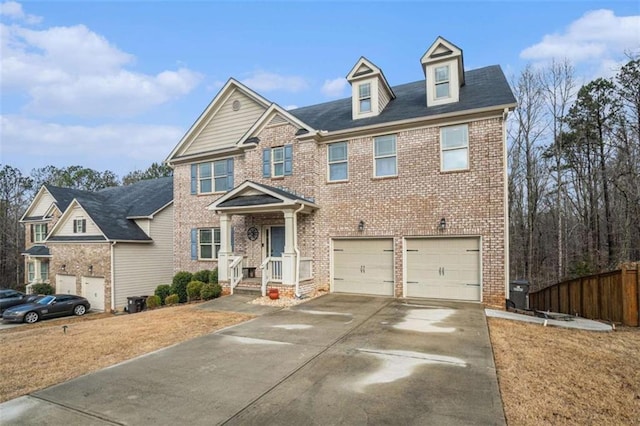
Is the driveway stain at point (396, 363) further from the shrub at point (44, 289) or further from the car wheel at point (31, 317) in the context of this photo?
the shrub at point (44, 289)

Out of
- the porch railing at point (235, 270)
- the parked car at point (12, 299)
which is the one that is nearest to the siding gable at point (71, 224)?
the parked car at point (12, 299)

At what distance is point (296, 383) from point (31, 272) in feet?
98.6

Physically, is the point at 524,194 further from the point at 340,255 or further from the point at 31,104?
the point at 31,104

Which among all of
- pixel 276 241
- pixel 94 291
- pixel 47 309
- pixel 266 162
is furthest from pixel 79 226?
pixel 276 241

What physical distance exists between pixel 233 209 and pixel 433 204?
23.6 feet

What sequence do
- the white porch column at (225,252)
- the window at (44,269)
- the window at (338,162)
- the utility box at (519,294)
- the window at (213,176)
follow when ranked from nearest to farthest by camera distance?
the utility box at (519,294) → the window at (338,162) → the white porch column at (225,252) → the window at (213,176) → the window at (44,269)

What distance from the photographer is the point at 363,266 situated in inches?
472

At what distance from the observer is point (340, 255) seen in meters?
12.4

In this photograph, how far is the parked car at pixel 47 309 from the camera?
15551mm

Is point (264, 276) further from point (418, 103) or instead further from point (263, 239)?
point (418, 103)

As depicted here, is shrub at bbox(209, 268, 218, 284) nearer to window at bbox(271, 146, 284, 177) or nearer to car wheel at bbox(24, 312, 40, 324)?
window at bbox(271, 146, 284, 177)

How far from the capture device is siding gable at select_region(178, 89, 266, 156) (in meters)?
15.0

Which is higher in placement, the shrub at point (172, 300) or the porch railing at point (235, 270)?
the porch railing at point (235, 270)

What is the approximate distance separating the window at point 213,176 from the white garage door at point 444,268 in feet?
28.7
